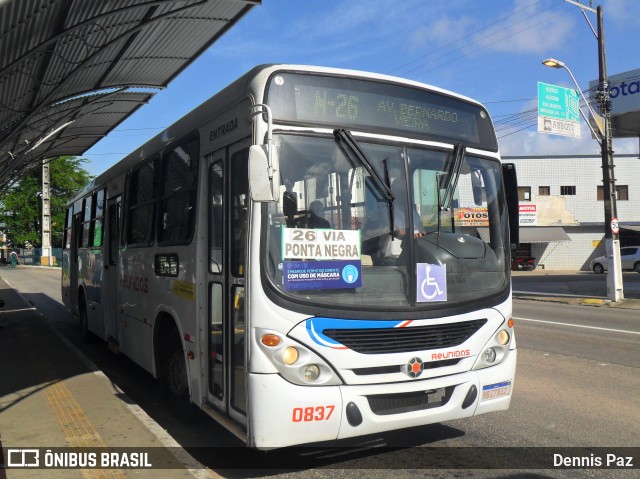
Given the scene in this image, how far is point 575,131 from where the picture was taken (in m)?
19.6

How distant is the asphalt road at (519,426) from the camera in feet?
15.7

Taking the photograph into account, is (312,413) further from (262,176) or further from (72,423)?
(72,423)

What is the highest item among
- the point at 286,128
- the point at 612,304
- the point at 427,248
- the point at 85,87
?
the point at 85,87

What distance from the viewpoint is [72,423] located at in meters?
5.70

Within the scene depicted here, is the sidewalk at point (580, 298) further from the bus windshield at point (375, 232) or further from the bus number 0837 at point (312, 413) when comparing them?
the bus number 0837 at point (312, 413)

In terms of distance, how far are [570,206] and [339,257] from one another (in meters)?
45.4

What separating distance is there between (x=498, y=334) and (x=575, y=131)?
55.1ft

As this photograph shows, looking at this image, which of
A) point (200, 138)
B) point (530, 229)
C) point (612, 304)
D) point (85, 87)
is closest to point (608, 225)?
point (612, 304)

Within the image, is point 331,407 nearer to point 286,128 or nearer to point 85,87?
point 286,128

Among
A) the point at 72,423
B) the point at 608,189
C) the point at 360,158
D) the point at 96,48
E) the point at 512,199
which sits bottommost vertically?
the point at 72,423

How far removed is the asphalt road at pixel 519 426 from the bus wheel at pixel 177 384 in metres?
0.20

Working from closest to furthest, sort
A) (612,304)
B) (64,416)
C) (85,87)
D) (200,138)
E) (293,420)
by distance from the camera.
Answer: (293,420) → (200,138) → (64,416) → (85,87) → (612,304)

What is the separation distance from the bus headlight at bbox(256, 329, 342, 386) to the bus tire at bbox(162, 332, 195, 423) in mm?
1783

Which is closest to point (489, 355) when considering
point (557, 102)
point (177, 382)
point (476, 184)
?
point (476, 184)
